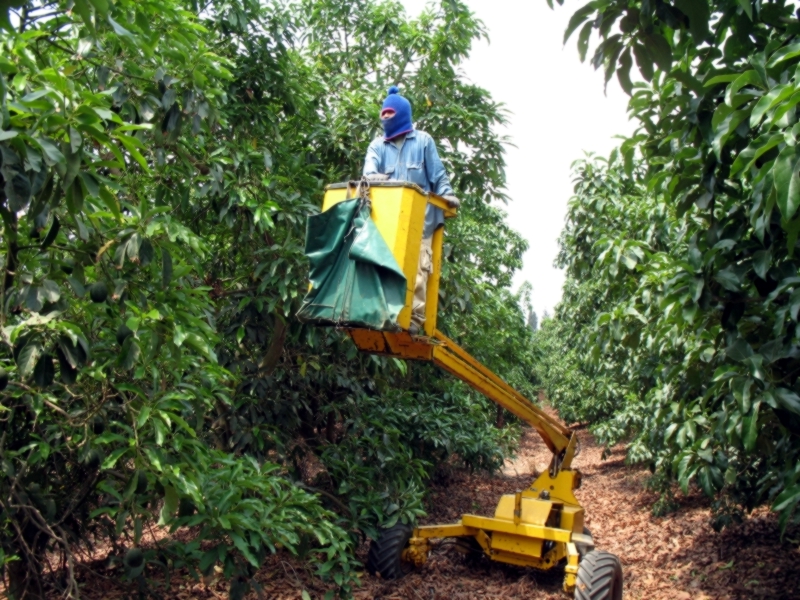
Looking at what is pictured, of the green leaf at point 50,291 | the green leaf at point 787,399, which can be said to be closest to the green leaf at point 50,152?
the green leaf at point 50,291

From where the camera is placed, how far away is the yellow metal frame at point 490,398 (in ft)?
15.4

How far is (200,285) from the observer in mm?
6051

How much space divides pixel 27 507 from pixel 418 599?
11.2 feet

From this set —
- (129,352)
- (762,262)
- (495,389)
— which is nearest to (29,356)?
(129,352)

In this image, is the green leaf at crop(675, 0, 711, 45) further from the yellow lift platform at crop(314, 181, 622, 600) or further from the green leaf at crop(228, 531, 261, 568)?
the green leaf at crop(228, 531, 261, 568)

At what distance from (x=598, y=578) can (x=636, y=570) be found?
92.6 inches

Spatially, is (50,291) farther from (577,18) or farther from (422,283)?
(577,18)

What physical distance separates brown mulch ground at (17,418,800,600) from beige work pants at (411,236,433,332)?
6.69 ft

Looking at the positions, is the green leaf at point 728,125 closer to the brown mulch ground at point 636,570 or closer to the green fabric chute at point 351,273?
the green fabric chute at point 351,273

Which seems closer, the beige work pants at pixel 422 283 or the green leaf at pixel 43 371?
the green leaf at pixel 43 371

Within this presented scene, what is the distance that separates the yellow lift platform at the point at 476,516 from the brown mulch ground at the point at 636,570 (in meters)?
0.27

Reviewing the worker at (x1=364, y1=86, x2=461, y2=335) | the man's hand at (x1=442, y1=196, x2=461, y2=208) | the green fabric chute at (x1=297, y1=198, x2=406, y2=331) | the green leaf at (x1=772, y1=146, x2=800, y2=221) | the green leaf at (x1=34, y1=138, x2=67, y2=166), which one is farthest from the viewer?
the worker at (x1=364, y1=86, x2=461, y2=335)

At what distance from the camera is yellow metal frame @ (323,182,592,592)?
470 cm

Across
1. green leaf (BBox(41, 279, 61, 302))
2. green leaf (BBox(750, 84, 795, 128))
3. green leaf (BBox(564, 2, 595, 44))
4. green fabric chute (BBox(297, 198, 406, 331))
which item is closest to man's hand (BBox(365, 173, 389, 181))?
green fabric chute (BBox(297, 198, 406, 331))
